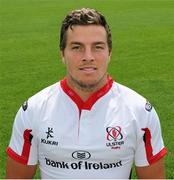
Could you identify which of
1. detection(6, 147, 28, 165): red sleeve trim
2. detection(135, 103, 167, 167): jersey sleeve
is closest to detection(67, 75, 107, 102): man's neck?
detection(135, 103, 167, 167): jersey sleeve

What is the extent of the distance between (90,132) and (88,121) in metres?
0.07

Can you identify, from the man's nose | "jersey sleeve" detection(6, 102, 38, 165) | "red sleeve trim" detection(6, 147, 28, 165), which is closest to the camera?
the man's nose

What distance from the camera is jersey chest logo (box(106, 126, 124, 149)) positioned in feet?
8.38

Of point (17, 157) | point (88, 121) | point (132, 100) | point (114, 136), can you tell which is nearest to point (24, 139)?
point (17, 157)

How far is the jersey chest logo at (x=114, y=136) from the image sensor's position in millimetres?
2554

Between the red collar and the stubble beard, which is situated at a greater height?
the stubble beard

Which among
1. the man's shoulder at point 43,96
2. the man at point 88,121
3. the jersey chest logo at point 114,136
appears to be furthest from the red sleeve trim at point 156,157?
the man's shoulder at point 43,96

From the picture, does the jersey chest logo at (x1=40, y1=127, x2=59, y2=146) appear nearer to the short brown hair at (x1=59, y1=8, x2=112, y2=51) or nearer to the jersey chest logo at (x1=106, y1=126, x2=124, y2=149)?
the jersey chest logo at (x1=106, y1=126, x2=124, y2=149)

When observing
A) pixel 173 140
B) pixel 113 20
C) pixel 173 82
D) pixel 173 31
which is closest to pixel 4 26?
pixel 113 20

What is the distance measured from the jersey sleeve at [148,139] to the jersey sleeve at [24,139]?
2.01 ft

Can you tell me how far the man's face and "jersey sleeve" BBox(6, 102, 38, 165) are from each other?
→ 36cm

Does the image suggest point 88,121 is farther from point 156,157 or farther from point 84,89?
point 156,157

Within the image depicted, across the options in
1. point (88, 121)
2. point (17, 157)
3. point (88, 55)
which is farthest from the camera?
point (17, 157)

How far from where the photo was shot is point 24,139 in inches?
105
